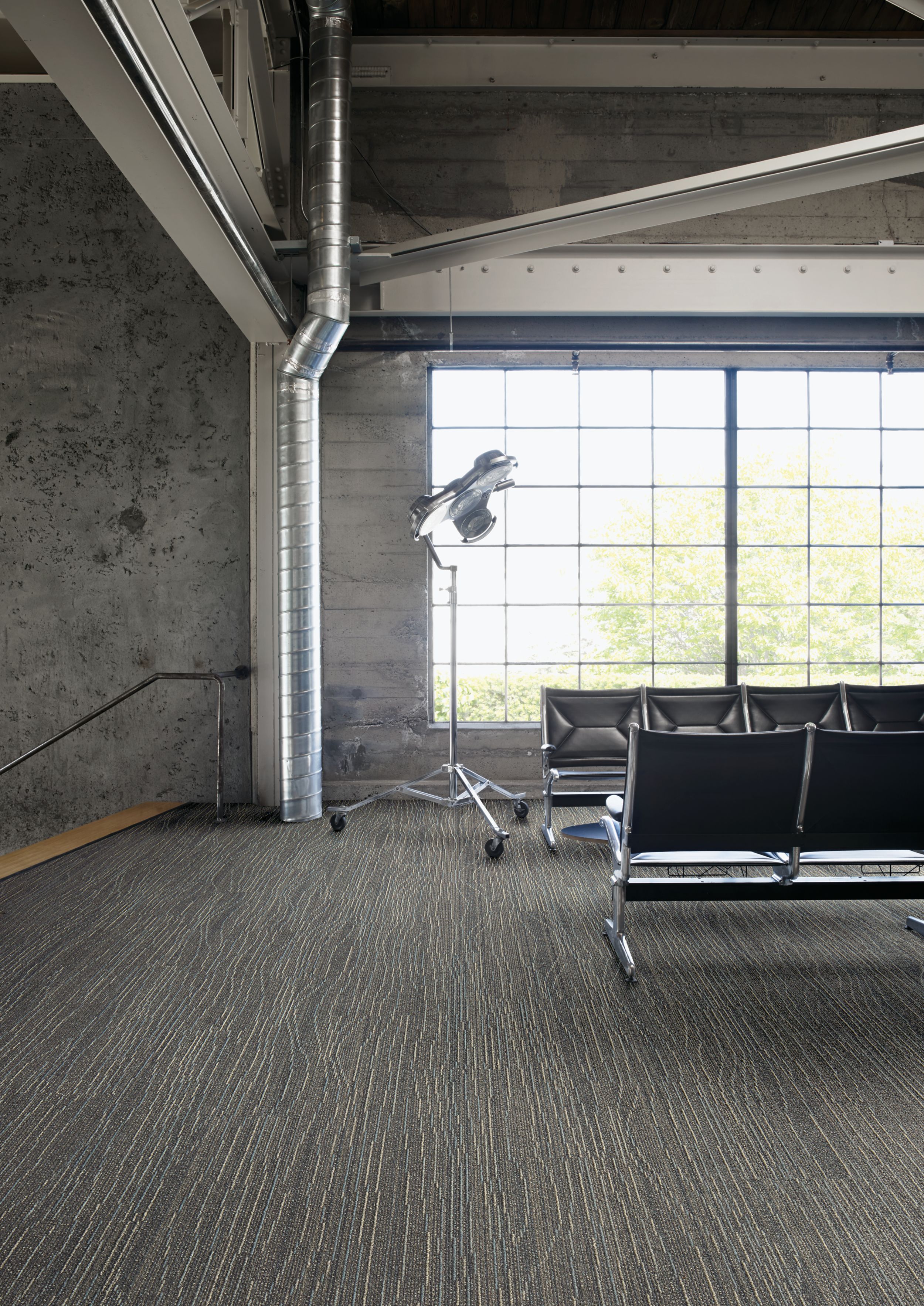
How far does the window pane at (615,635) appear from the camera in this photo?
586 cm

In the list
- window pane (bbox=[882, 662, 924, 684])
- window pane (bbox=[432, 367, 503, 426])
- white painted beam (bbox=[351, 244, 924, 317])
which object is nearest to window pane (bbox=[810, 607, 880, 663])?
window pane (bbox=[882, 662, 924, 684])

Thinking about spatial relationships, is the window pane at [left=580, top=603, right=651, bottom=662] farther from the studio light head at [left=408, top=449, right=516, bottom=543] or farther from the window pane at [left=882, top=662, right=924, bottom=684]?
the window pane at [left=882, top=662, right=924, bottom=684]

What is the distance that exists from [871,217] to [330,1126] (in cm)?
674

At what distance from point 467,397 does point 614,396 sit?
111cm

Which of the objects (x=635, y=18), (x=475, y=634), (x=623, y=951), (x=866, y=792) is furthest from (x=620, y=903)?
(x=635, y=18)

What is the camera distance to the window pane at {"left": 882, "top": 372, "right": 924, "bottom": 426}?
5.91 metres

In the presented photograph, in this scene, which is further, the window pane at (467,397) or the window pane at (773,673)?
the window pane at (773,673)

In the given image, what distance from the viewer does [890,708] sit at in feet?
14.2

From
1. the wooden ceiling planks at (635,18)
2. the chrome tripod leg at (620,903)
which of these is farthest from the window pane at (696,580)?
the wooden ceiling planks at (635,18)

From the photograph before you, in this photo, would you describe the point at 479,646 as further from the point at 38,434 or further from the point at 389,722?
the point at 38,434

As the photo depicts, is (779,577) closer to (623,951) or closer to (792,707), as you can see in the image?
(792,707)

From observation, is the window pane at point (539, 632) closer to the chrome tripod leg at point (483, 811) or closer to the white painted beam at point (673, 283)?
the chrome tripod leg at point (483, 811)

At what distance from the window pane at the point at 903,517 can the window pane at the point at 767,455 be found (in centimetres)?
66

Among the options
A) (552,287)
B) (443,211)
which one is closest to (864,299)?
(552,287)
